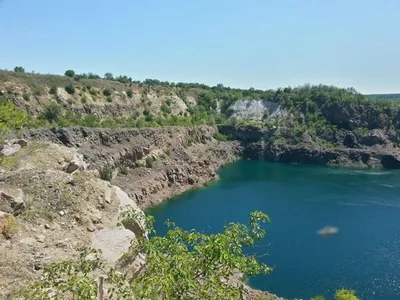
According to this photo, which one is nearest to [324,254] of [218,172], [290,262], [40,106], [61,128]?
[290,262]

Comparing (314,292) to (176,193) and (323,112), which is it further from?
(323,112)

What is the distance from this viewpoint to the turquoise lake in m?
29.0

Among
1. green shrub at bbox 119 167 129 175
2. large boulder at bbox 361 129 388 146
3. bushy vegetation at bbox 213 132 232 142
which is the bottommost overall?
green shrub at bbox 119 167 129 175

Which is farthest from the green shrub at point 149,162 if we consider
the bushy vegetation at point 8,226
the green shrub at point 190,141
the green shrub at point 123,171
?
the bushy vegetation at point 8,226

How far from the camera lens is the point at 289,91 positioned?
101688 mm

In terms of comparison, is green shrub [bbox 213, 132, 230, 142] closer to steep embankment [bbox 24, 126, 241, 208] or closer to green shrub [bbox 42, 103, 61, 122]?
steep embankment [bbox 24, 126, 241, 208]

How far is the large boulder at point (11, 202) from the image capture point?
12648 mm

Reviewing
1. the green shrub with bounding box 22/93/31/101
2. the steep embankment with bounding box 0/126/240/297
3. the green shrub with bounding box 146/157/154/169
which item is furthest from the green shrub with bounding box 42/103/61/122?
the steep embankment with bounding box 0/126/240/297

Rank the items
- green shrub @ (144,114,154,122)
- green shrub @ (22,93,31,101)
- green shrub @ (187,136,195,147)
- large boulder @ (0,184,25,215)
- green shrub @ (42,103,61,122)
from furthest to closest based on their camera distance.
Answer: green shrub @ (144,114,154,122), green shrub @ (187,136,195,147), green shrub @ (22,93,31,101), green shrub @ (42,103,61,122), large boulder @ (0,184,25,215)

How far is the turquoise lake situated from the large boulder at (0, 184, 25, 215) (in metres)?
9.56

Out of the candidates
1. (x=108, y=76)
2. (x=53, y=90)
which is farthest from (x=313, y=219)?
(x=108, y=76)

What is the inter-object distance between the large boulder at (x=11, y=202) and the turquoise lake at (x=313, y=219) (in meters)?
9.56

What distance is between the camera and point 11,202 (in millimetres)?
12773

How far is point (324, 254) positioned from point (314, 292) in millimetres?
7317
